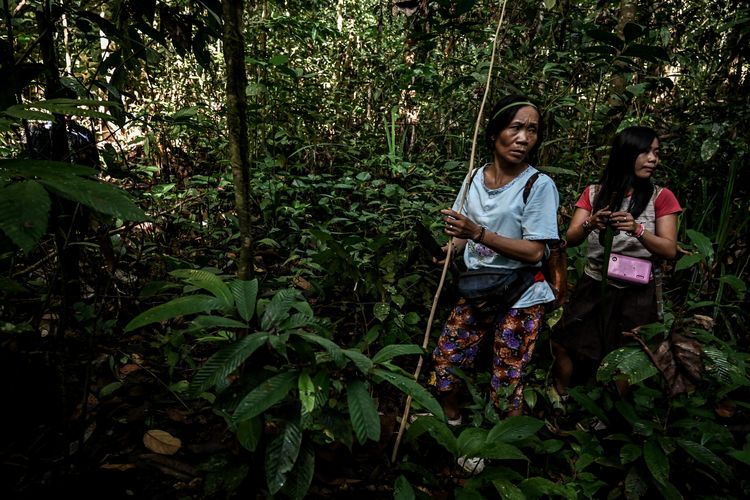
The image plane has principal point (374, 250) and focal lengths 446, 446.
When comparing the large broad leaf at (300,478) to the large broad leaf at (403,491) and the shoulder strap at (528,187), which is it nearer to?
the large broad leaf at (403,491)

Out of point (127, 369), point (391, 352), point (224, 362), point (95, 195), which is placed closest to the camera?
point (95, 195)

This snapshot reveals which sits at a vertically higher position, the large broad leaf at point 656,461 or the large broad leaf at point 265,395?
the large broad leaf at point 265,395

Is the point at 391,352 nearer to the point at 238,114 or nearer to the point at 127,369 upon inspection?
the point at 238,114

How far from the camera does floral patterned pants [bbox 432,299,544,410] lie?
2191 mm

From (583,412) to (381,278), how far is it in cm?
135

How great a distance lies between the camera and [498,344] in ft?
7.34

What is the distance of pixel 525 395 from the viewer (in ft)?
7.97

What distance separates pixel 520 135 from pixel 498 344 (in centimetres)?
102

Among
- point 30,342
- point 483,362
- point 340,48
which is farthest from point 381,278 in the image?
point 340,48

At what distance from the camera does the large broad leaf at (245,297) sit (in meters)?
1.18

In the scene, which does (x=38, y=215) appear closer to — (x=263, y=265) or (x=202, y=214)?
(x=263, y=265)

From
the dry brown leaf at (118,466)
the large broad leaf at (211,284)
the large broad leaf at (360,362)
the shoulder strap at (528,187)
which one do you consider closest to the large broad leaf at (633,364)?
the shoulder strap at (528,187)

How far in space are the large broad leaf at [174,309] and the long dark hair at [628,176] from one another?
6.35 ft

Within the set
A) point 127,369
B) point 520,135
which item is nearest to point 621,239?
point 520,135
